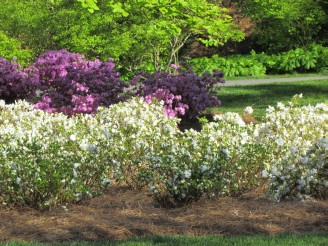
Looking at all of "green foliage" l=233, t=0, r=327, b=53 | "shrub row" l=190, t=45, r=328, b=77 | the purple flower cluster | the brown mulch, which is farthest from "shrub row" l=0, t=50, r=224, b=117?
"green foliage" l=233, t=0, r=327, b=53

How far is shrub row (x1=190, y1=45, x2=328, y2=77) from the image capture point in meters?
24.4

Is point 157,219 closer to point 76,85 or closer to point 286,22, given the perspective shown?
point 76,85

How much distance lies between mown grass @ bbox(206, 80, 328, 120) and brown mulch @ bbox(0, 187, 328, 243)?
23.1ft

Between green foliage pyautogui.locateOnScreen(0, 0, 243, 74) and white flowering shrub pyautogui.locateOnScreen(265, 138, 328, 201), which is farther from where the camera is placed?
green foliage pyautogui.locateOnScreen(0, 0, 243, 74)

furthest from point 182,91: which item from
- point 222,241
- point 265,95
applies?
point 222,241

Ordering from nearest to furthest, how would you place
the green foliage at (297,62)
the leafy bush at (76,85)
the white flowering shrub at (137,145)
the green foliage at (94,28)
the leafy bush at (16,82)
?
the white flowering shrub at (137,145), the leafy bush at (76,85), the leafy bush at (16,82), the green foliage at (94,28), the green foliage at (297,62)

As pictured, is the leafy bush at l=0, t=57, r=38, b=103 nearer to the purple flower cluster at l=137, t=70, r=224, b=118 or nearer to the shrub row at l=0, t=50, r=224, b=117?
the shrub row at l=0, t=50, r=224, b=117

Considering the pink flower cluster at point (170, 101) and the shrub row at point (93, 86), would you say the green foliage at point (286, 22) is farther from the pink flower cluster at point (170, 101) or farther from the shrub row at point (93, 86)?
the pink flower cluster at point (170, 101)

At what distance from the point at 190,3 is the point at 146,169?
6274 millimetres

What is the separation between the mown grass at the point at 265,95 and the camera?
50.4 ft

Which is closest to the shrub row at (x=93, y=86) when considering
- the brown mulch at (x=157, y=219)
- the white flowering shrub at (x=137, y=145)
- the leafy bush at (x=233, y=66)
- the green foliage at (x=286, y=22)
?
the white flowering shrub at (x=137, y=145)

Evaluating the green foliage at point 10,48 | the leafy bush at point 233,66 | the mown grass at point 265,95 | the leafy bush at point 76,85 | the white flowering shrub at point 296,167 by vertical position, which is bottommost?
the mown grass at point 265,95

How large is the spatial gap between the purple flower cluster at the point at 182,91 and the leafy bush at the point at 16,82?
2.17 m

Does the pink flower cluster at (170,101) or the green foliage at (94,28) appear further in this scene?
the green foliage at (94,28)
